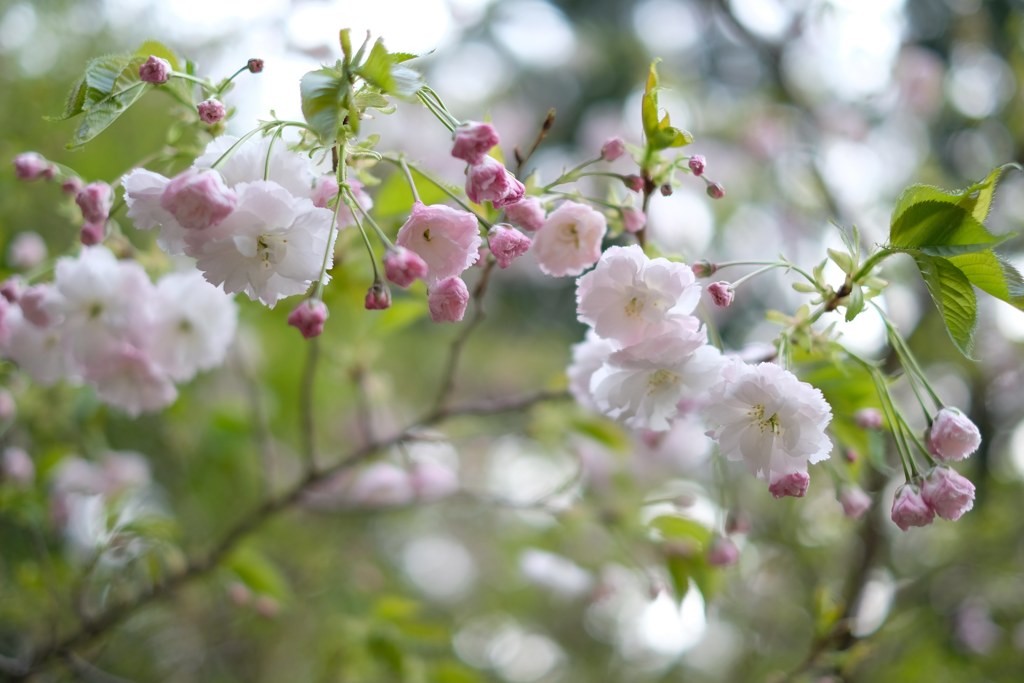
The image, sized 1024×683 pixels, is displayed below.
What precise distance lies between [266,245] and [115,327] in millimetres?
272

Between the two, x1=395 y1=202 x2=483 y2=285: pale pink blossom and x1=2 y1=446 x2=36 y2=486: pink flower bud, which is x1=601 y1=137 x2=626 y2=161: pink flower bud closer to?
x1=395 y1=202 x2=483 y2=285: pale pink blossom

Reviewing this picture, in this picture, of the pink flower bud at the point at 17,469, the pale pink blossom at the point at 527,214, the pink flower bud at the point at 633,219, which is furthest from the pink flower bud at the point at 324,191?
the pink flower bud at the point at 17,469

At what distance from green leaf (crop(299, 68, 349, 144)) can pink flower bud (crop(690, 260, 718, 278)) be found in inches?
11.1

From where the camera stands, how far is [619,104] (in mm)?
3018

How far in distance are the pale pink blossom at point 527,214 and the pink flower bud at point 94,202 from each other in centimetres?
29

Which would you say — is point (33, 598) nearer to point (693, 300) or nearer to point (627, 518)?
point (627, 518)

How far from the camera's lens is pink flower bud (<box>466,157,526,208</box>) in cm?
51

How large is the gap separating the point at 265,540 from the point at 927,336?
1.31 m

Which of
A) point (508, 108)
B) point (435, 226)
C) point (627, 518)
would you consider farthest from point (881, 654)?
point (508, 108)

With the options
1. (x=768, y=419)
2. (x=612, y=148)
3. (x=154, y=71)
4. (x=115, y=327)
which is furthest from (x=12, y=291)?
(x=768, y=419)

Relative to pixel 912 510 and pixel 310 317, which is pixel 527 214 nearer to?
pixel 310 317

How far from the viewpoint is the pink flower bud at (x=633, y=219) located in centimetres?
62

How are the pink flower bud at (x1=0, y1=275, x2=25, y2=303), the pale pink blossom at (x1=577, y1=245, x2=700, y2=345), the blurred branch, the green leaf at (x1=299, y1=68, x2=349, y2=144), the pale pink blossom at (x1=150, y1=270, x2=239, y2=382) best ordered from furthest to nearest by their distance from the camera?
the blurred branch < the pale pink blossom at (x1=150, y1=270, x2=239, y2=382) < the pink flower bud at (x1=0, y1=275, x2=25, y2=303) < the pale pink blossom at (x1=577, y1=245, x2=700, y2=345) < the green leaf at (x1=299, y1=68, x2=349, y2=144)

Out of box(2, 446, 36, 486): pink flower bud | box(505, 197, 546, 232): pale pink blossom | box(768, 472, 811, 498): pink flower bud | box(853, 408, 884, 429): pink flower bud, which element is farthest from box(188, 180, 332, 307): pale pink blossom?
box(2, 446, 36, 486): pink flower bud
